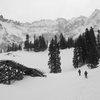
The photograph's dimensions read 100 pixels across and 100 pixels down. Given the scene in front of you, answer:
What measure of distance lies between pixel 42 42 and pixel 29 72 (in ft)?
264

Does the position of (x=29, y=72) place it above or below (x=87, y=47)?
below

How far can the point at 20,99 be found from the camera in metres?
21.4

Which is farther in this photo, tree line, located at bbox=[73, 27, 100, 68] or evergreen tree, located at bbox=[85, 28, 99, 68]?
tree line, located at bbox=[73, 27, 100, 68]

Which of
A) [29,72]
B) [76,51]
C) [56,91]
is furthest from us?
[76,51]

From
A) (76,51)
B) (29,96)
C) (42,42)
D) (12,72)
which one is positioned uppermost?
(42,42)

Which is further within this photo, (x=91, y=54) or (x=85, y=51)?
(x=85, y=51)

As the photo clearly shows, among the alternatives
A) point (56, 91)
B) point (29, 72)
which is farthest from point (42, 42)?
point (56, 91)

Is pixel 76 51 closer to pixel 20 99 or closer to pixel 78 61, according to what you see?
pixel 78 61

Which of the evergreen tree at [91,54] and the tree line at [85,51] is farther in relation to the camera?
the tree line at [85,51]

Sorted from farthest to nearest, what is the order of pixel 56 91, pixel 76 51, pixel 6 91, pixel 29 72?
pixel 76 51, pixel 29 72, pixel 56 91, pixel 6 91

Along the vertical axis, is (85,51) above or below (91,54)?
above

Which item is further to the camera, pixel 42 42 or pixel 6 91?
pixel 42 42

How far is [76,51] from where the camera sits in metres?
64.4

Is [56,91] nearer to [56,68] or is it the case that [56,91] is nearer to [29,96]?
[29,96]
